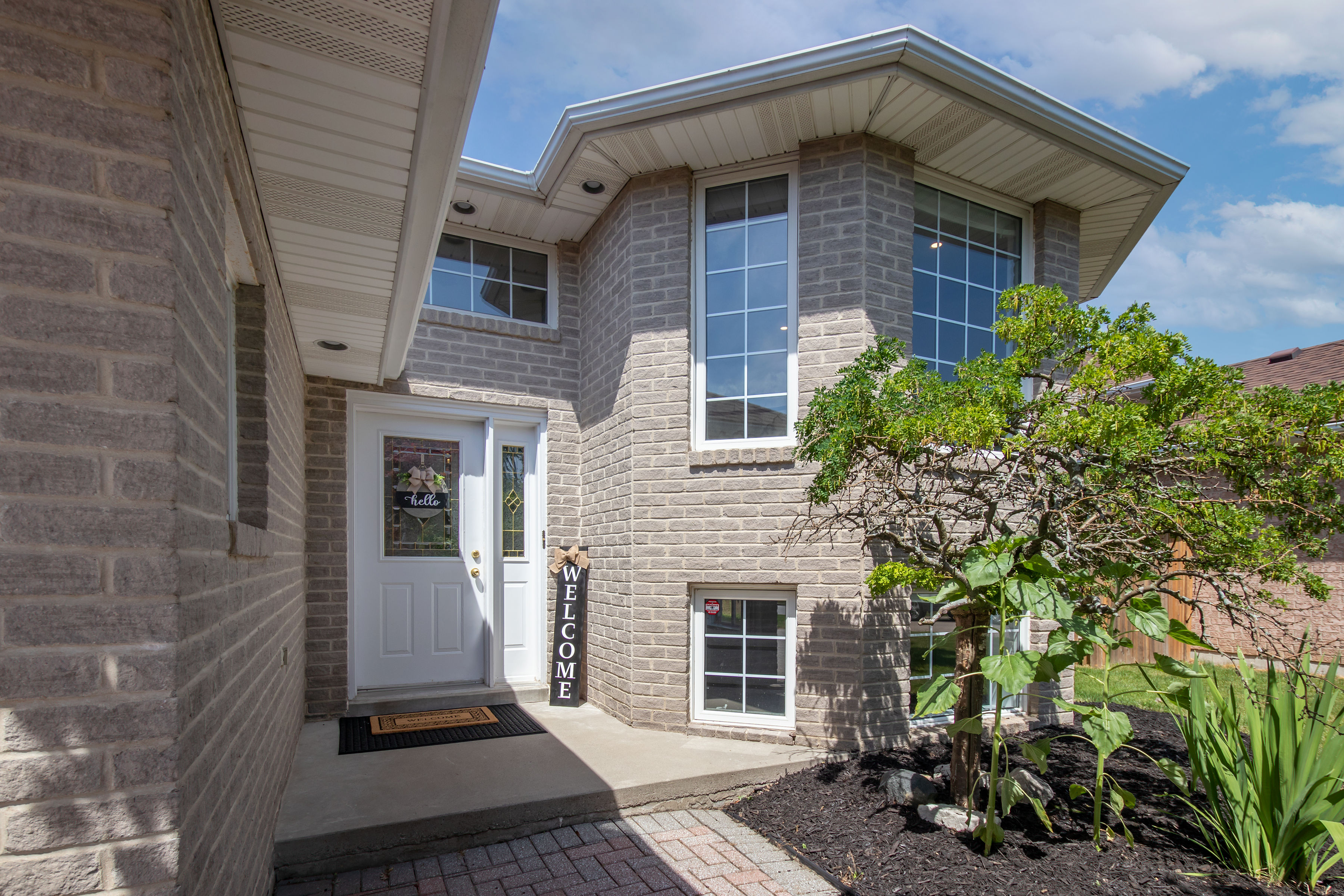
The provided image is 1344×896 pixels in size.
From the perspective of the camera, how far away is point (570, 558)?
5.58m

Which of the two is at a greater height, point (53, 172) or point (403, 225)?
point (403, 225)

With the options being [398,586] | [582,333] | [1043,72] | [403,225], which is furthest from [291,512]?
[1043,72]

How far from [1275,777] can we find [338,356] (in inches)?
203

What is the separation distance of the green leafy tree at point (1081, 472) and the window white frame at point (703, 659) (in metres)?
1.33

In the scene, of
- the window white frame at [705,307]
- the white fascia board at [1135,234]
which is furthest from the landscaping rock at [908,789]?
the white fascia board at [1135,234]

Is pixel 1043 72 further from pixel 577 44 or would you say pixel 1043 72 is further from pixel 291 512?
pixel 291 512

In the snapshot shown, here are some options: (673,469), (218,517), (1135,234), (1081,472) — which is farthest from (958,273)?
(218,517)

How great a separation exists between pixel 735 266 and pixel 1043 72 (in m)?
39.1

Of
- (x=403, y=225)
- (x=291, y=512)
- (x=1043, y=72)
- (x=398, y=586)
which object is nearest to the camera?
(x=403, y=225)

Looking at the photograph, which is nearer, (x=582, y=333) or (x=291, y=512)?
(x=291, y=512)

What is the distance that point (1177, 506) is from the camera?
2854mm

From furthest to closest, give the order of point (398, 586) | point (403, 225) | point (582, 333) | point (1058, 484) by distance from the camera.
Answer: point (582, 333) → point (398, 586) → point (1058, 484) → point (403, 225)

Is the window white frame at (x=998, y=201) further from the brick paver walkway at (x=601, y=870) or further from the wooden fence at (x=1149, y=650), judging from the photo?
the wooden fence at (x=1149, y=650)

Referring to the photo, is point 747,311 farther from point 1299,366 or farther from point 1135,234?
point 1299,366
